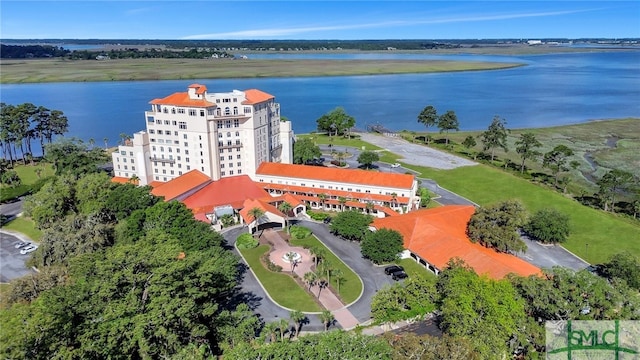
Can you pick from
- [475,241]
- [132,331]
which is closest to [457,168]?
[475,241]

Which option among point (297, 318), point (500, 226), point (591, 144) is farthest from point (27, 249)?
point (591, 144)

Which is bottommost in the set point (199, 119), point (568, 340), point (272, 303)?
point (272, 303)

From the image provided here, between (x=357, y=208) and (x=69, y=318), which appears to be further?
(x=357, y=208)

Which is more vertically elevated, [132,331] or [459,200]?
[132,331]

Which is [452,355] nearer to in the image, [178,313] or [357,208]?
[178,313]

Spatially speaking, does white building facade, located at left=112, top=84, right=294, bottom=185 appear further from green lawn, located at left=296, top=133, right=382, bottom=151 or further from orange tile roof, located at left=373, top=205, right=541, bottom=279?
green lawn, located at left=296, top=133, right=382, bottom=151

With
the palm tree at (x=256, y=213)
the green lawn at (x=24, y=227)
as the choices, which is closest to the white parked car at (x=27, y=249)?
the green lawn at (x=24, y=227)

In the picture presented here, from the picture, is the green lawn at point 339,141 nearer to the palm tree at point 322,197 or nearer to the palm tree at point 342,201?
the palm tree at point 322,197

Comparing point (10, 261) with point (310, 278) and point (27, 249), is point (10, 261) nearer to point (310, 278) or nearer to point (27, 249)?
point (27, 249)
